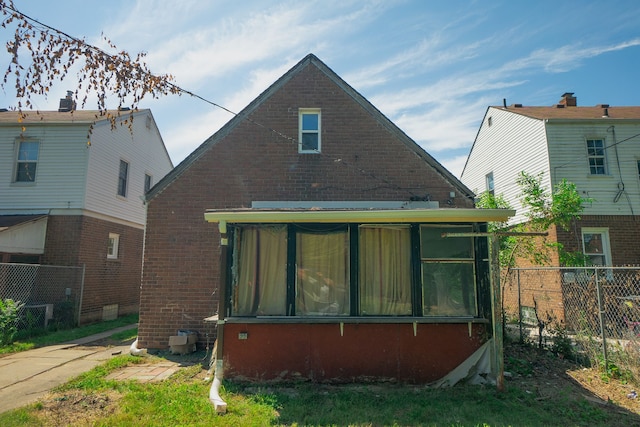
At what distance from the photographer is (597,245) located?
11938 millimetres

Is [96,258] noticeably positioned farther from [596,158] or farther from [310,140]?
[596,158]

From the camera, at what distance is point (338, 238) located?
662 cm

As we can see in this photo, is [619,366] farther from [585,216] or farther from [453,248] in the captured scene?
[585,216]

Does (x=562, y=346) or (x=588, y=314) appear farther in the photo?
(x=588, y=314)

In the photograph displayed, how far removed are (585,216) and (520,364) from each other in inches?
270

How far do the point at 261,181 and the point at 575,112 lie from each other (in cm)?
1255

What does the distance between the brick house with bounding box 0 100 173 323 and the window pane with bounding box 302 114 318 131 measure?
549cm

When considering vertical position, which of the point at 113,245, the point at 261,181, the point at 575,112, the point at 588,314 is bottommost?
the point at 588,314

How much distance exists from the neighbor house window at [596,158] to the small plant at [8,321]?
17151mm

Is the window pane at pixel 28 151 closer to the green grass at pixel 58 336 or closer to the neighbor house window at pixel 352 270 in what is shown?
the green grass at pixel 58 336

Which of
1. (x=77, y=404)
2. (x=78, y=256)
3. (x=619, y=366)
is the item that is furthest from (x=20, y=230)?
(x=619, y=366)

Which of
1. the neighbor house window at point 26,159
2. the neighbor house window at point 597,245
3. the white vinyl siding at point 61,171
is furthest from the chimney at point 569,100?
the neighbor house window at point 26,159

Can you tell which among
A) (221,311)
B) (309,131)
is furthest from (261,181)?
(221,311)

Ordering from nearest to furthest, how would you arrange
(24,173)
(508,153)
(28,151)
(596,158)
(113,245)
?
(596,158) < (24,173) < (28,151) < (113,245) < (508,153)
